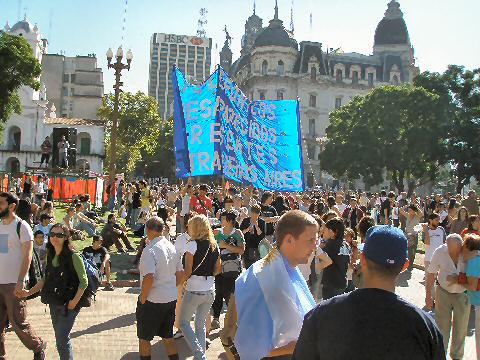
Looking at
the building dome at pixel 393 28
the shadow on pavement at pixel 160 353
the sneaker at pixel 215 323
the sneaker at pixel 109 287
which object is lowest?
the shadow on pavement at pixel 160 353

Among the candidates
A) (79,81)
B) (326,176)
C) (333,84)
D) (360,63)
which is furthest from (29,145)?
(360,63)

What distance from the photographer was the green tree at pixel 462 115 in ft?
167

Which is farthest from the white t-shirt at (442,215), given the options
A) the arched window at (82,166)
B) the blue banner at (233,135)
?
the arched window at (82,166)

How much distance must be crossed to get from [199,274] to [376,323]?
169 inches

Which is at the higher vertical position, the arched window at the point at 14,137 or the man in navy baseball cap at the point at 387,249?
the arched window at the point at 14,137

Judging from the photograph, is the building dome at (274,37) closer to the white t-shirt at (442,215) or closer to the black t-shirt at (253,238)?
the white t-shirt at (442,215)

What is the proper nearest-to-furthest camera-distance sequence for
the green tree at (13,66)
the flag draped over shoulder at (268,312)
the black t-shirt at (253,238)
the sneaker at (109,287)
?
the flag draped over shoulder at (268,312)
the black t-shirt at (253,238)
the sneaker at (109,287)
the green tree at (13,66)

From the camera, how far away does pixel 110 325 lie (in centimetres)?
870

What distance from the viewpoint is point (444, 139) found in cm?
5219

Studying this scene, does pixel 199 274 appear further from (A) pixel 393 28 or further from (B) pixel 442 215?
(A) pixel 393 28

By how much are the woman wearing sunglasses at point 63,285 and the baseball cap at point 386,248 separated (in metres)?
3.76

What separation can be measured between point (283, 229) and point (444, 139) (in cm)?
5126

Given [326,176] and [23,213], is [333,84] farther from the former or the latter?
[23,213]

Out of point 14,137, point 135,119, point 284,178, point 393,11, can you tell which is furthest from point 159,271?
point 393,11
